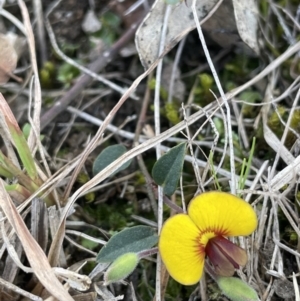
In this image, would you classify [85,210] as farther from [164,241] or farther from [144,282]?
[164,241]

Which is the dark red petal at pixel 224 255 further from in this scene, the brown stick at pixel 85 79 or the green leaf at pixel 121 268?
the brown stick at pixel 85 79

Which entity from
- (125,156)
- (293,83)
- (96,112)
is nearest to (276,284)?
(125,156)

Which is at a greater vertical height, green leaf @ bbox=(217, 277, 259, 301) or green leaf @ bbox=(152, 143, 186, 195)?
green leaf @ bbox=(152, 143, 186, 195)

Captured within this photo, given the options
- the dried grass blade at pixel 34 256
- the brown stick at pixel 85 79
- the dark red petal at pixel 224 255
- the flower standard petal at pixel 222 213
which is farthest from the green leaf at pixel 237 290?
the brown stick at pixel 85 79

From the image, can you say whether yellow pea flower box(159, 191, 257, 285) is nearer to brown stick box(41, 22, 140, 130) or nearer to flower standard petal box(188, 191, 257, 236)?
flower standard petal box(188, 191, 257, 236)

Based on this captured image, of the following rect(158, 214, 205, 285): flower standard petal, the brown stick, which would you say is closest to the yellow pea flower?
rect(158, 214, 205, 285): flower standard petal

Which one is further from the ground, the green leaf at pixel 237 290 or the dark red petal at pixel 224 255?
the dark red petal at pixel 224 255
